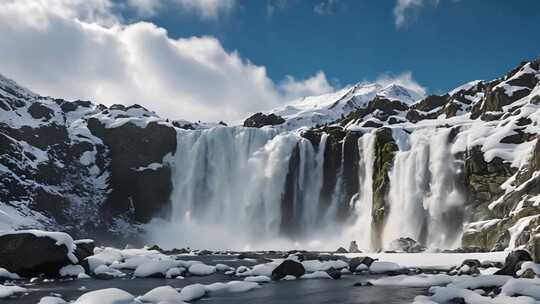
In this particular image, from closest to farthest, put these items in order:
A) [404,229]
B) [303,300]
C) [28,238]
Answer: [303,300] < [28,238] < [404,229]

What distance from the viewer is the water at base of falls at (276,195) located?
69.4 metres

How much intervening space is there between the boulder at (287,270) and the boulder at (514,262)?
42.0ft

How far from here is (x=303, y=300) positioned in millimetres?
26078

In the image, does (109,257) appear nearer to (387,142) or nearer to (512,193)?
(512,193)

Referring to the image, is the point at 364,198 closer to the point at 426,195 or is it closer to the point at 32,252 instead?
the point at 426,195

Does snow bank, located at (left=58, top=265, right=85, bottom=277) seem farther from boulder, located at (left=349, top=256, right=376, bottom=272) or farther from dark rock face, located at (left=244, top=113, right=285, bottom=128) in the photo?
dark rock face, located at (left=244, top=113, right=285, bottom=128)

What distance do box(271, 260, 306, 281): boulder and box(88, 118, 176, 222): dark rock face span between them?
216ft

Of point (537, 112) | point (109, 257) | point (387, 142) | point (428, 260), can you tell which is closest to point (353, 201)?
point (387, 142)

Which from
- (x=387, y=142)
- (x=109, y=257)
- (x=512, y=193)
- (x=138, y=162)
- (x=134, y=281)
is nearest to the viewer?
(x=134, y=281)

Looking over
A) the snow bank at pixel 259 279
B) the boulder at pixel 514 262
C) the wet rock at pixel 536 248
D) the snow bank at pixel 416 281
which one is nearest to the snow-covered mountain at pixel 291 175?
the wet rock at pixel 536 248

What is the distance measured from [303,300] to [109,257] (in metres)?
27.5

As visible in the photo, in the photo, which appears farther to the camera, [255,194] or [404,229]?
[255,194]

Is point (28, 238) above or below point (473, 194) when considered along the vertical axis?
below

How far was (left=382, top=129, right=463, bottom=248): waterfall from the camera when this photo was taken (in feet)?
212
